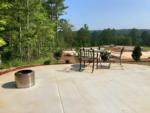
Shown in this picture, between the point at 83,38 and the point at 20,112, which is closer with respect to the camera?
the point at 20,112

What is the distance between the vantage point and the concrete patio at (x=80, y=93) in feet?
13.4

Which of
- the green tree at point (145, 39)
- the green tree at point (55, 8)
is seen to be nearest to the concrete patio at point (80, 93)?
the green tree at point (55, 8)

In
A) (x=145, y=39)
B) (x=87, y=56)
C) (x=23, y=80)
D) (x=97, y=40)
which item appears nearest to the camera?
(x=23, y=80)

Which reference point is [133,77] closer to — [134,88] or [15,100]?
[134,88]

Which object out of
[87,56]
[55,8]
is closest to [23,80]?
[87,56]

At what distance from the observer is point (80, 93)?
4.96 m

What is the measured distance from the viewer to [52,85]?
5.68m

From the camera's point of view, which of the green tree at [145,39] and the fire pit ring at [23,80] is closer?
the fire pit ring at [23,80]

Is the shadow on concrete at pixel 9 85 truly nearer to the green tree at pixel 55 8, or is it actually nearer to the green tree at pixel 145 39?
the green tree at pixel 55 8

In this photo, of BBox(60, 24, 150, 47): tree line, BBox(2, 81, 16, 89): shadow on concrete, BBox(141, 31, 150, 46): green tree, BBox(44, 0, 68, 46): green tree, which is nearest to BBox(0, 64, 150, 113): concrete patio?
BBox(2, 81, 16, 89): shadow on concrete

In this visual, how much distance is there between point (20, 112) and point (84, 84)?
2.24 metres

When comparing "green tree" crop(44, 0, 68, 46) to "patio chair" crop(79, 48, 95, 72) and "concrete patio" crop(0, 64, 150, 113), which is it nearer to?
"patio chair" crop(79, 48, 95, 72)

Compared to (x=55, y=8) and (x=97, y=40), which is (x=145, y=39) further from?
(x=55, y=8)

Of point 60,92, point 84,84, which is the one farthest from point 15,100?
point 84,84
